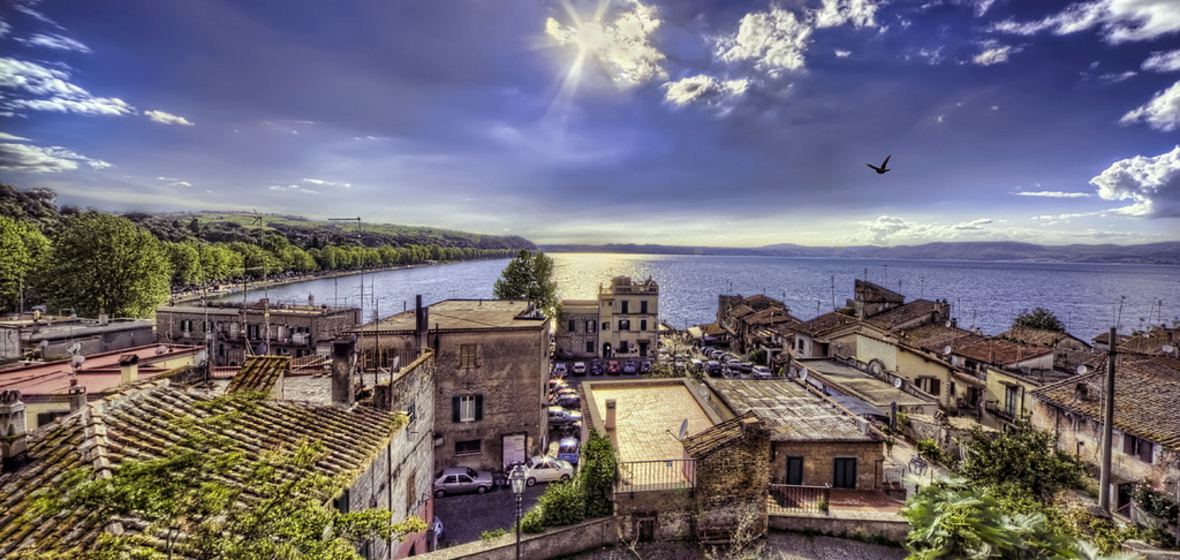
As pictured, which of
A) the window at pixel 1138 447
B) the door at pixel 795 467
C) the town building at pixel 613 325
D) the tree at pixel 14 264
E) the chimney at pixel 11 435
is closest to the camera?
the chimney at pixel 11 435

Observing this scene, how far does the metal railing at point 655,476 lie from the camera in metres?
9.95

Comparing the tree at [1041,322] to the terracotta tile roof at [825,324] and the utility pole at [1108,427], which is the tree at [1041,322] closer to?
the terracotta tile roof at [825,324]

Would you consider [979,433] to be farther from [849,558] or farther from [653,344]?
[653,344]

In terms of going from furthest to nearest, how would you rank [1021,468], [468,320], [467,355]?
[468,320], [467,355], [1021,468]

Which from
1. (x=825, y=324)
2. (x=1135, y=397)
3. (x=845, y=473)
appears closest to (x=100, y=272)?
(x=845, y=473)

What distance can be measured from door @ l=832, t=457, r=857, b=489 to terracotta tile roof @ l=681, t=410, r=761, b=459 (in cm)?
783

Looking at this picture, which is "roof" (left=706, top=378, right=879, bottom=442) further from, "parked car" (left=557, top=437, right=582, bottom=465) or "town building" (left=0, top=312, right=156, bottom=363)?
"town building" (left=0, top=312, right=156, bottom=363)

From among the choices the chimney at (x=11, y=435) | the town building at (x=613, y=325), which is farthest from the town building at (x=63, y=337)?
the town building at (x=613, y=325)

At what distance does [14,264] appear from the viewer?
44906 millimetres

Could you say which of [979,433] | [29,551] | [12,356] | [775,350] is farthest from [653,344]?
[29,551]

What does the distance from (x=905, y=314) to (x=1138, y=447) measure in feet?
87.0

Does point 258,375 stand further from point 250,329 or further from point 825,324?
point 825,324

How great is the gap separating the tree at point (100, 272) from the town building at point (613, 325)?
131 feet

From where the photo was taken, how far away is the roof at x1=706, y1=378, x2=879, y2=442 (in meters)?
16.0
